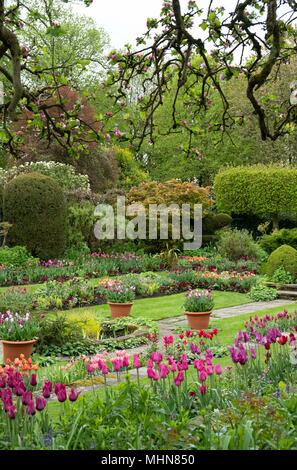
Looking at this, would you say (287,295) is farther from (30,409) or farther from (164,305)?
(30,409)

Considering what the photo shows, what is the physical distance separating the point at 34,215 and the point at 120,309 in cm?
712

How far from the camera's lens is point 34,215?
15984 millimetres

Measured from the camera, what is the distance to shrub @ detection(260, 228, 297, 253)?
16625 mm

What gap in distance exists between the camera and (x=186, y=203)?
1878 centimetres

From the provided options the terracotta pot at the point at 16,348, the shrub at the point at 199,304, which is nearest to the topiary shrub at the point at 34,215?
the shrub at the point at 199,304

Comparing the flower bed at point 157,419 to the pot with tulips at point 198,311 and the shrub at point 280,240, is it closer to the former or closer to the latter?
the pot with tulips at point 198,311

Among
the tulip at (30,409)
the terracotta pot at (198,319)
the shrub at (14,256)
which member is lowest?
the terracotta pot at (198,319)

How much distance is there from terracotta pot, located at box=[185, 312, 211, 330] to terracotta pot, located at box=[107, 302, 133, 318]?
1174 mm

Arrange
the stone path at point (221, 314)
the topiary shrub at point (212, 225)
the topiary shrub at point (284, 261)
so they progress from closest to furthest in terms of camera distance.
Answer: the stone path at point (221, 314), the topiary shrub at point (284, 261), the topiary shrub at point (212, 225)

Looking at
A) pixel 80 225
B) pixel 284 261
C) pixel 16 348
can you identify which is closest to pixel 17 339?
pixel 16 348

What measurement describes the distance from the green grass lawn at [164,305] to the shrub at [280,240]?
438cm

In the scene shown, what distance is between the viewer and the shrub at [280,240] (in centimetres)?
1662

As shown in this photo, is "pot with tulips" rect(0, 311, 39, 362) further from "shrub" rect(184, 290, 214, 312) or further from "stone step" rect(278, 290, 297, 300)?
"stone step" rect(278, 290, 297, 300)
